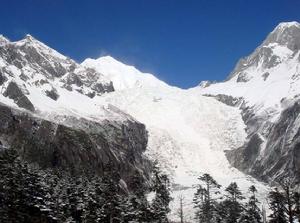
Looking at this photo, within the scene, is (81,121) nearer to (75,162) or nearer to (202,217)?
(75,162)

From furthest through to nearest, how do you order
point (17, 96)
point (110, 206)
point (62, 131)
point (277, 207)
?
1. point (17, 96)
2. point (62, 131)
3. point (277, 207)
4. point (110, 206)

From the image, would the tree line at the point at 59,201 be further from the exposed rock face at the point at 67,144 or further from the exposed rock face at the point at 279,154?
the exposed rock face at the point at 279,154

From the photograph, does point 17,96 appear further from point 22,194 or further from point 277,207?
point 277,207

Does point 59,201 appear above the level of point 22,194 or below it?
above

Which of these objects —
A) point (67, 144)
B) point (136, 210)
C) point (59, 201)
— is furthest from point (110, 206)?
point (67, 144)

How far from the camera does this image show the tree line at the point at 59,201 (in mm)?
71625

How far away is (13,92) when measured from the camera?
170 metres

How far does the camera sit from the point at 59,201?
76438 millimetres

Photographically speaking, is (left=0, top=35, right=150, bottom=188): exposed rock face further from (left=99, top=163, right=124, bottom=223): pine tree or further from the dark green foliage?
the dark green foliage

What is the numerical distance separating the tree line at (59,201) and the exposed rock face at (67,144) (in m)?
42.6

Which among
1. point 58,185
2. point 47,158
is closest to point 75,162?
point 47,158

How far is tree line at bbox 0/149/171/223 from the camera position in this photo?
71625 mm

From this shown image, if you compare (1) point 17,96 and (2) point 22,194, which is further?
(1) point 17,96

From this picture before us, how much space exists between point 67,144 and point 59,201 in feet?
238
